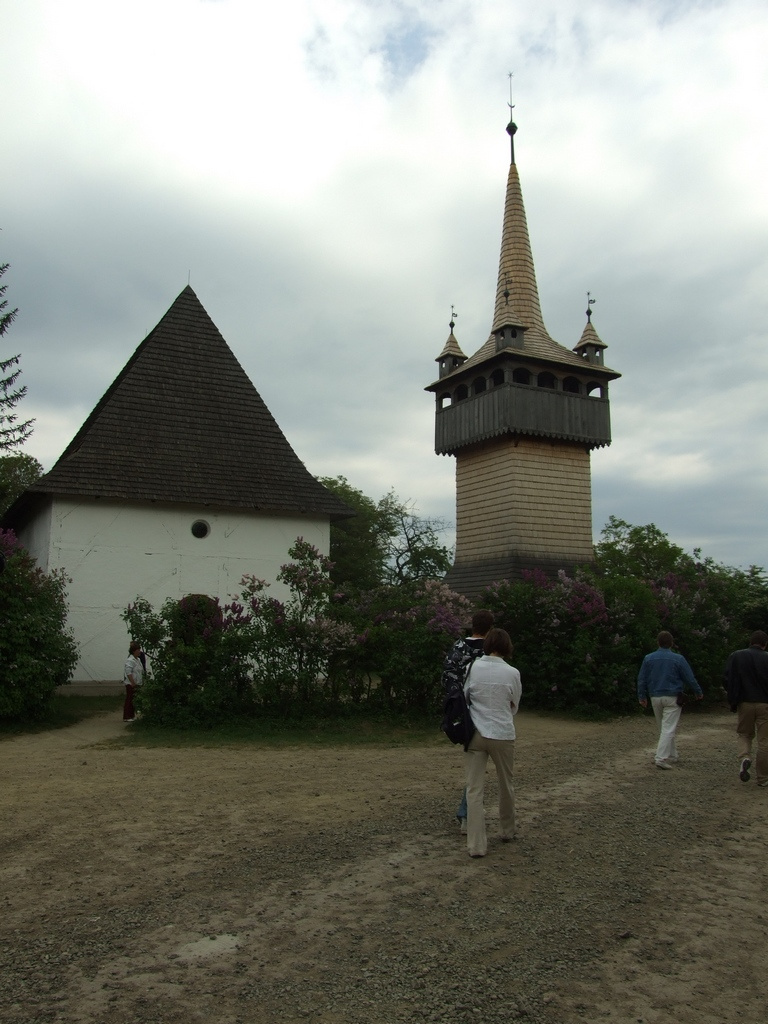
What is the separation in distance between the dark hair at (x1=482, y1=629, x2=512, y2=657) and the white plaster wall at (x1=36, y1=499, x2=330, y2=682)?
1456 centimetres

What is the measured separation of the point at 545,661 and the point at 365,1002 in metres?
14.1

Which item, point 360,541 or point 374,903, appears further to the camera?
point 360,541

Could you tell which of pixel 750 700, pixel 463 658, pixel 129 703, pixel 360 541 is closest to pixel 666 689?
pixel 750 700

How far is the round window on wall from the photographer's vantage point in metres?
20.8

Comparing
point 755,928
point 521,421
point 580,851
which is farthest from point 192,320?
point 755,928

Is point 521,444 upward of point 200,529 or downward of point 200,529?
upward

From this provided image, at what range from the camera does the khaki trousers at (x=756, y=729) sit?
9.34 m

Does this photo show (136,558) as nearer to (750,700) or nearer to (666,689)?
(666,689)

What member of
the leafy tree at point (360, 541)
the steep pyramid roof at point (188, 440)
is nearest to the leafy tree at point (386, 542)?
the leafy tree at point (360, 541)

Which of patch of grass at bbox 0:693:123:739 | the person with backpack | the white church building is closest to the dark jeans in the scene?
patch of grass at bbox 0:693:123:739

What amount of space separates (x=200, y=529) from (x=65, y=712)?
6106 mm

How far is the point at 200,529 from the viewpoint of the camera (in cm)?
2086

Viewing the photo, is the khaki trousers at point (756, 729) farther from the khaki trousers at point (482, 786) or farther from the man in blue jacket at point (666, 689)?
the khaki trousers at point (482, 786)

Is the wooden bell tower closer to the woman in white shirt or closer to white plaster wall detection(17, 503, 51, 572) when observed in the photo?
white plaster wall detection(17, 503, 51, 572)
